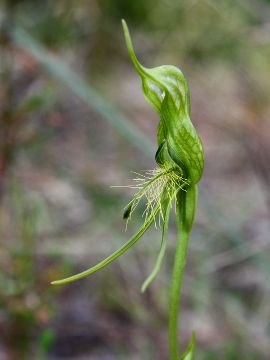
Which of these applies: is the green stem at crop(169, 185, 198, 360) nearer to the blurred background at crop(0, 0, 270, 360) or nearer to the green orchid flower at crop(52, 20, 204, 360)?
the green orchid flower at crop(52, 20, 204, 360)

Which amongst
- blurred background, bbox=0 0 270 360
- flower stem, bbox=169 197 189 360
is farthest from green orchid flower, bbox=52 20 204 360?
blurred background, bbox=0 0 270 360

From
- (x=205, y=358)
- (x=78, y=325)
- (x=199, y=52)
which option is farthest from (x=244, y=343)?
(x=199, y=52)

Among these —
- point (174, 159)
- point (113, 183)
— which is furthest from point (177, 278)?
point (113, 183)

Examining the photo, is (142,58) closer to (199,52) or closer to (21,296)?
(199,52)

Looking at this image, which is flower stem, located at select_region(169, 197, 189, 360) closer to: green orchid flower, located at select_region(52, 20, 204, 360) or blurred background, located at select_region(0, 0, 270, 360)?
green orchid flower, located at select_region(52, 20, 204, 360)

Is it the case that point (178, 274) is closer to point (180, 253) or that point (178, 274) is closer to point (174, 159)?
point (180, 253)

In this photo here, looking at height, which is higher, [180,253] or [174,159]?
[174,159]

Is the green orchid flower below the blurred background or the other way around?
the other way around

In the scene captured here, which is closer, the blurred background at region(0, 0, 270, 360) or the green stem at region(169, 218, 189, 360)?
the green stem at region(169, 218, 189, 360)
